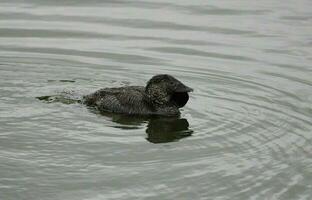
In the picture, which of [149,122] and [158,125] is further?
[149,122]

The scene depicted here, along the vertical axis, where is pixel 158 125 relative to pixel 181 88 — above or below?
below

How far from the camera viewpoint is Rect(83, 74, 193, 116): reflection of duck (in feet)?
42.8

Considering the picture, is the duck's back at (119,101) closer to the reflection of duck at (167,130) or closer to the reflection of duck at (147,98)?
the reflection of duck at (147,98)

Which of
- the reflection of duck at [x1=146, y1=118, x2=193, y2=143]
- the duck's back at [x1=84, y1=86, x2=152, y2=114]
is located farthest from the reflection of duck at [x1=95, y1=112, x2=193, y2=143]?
the duck's back at [x1=84, y1=86, x2=152, y2=114]

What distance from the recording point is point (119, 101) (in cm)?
1304

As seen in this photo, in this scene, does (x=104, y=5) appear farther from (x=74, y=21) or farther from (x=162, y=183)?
(x=162, y=183)

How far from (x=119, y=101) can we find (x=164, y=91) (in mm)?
790

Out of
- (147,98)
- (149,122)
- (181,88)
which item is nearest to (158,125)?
A: (149,122)

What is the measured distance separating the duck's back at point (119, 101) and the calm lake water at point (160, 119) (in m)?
0.26

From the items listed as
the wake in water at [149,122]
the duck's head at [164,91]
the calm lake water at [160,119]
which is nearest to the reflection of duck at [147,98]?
the duck's head at [164,91]

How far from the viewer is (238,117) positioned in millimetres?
12555

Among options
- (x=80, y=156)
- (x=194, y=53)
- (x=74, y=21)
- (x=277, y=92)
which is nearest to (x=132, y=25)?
(x=74, y=21)

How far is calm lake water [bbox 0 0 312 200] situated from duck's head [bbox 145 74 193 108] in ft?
0.88

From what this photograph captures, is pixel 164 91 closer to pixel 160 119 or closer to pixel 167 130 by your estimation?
pixel 160 119
